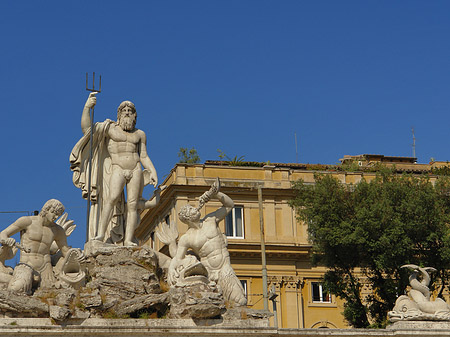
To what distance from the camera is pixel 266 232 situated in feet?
138

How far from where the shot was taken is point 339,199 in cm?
3284

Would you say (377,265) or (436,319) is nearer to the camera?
(436,319)

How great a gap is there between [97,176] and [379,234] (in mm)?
14590

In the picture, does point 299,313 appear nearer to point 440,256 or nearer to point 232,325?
point 440,256

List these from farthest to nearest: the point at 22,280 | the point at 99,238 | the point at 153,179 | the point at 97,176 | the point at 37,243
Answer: the point at 153,179
the point at 97,176
the point at 99,238
the point at 37,243
the point at 22,280

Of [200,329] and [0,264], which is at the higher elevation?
[0,264]

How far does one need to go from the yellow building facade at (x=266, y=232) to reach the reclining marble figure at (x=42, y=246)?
22420mm

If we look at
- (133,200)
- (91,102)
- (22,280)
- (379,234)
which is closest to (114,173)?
(133,200)

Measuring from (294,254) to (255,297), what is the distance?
10.1 feet

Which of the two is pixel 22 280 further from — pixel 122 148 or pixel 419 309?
pixel 419 309

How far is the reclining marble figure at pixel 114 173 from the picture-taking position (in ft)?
60.6

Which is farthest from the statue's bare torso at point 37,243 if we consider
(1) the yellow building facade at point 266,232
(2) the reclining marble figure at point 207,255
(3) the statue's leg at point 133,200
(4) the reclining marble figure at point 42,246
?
(1) the yellow building facade at point 266,232

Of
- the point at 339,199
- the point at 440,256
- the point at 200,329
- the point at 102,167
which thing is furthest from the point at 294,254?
the point at 200,329

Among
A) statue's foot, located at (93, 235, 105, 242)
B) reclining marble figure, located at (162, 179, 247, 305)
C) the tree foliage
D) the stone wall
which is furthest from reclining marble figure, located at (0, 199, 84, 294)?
the tree foliage
